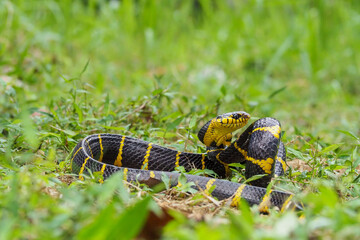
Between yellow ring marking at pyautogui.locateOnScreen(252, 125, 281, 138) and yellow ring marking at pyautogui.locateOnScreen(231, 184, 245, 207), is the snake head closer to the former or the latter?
yellow ring marking at pyautogui.locateOnScreen(252, 125, 281, 138)

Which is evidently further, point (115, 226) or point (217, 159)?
point (217, 159)

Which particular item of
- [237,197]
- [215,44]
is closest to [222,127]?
[237,197]

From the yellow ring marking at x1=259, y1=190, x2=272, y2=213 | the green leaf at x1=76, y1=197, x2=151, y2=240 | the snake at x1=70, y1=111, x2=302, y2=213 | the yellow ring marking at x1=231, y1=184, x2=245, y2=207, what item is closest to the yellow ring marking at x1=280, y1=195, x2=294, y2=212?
the snake at x1=70, y1=111, x2=302, y2=213

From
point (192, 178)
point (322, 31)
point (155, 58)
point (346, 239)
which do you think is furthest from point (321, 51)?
point (346, 239)

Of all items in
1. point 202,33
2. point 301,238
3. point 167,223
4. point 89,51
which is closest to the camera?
point 301,238

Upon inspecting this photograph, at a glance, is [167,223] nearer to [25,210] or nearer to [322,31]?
[25,210]

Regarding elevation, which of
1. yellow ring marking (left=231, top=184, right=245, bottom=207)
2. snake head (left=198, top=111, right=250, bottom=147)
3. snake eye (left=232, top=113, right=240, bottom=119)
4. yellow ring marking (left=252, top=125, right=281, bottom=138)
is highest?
yellow ring marking (left=252, top=125, right=281, bottom=138)

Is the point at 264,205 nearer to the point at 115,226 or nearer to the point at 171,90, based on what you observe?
the point at 115,226
